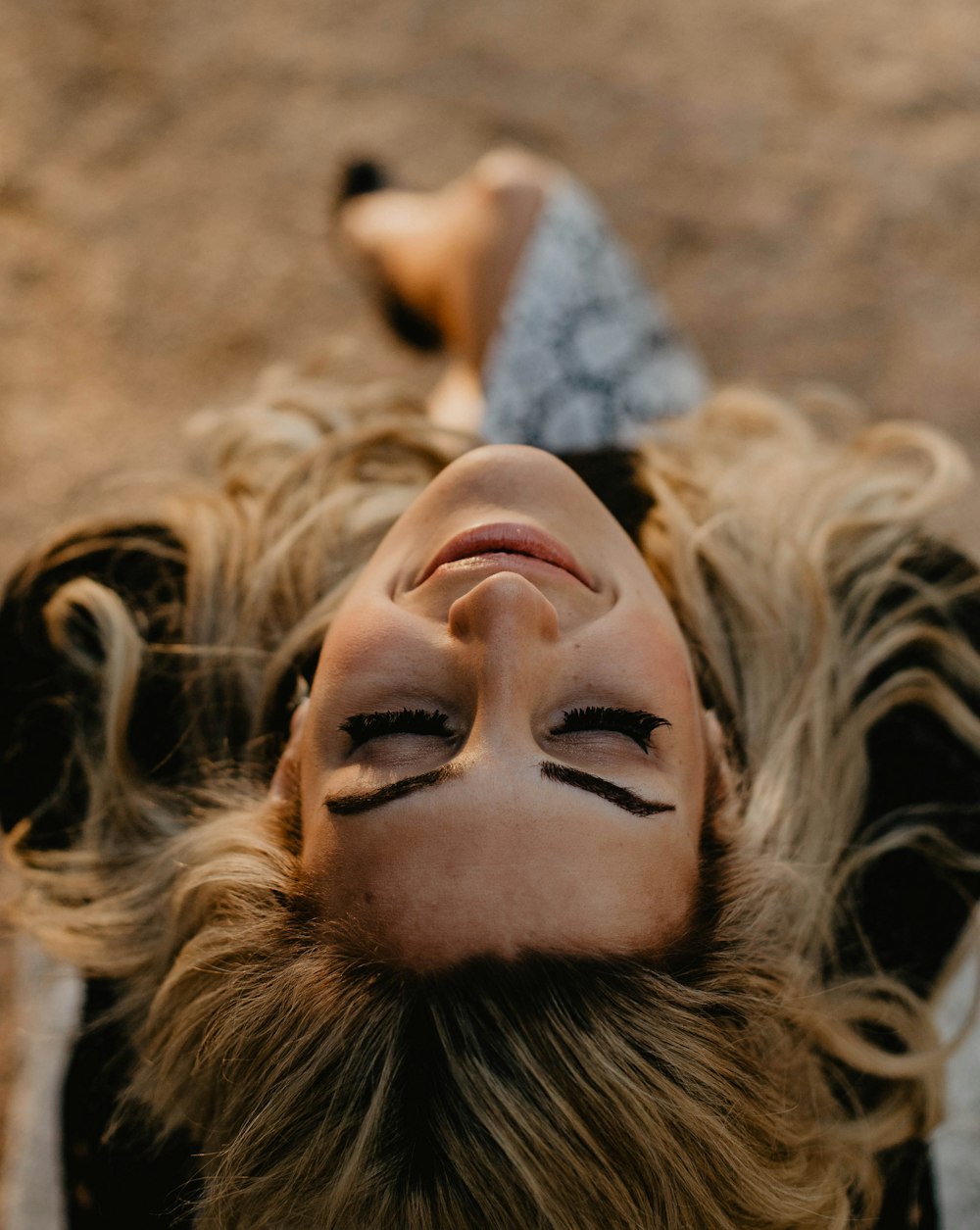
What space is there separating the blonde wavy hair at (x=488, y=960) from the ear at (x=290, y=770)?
0.04 m

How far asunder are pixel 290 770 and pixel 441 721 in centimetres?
29

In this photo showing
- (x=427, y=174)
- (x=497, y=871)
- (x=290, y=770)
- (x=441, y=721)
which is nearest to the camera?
(x=497, y=871)

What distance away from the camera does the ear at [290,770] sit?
120 cm

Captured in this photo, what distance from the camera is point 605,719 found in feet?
3.38

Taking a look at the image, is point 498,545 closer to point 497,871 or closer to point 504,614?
point 504,614

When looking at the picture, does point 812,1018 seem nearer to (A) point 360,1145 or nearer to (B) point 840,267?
(A) point 360,1145

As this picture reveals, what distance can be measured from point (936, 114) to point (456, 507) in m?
2.23

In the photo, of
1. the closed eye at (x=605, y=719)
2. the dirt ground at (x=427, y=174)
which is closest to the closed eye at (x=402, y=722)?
the closed eye at (x=605, y=719)

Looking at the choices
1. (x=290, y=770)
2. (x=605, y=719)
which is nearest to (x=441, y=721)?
(x=605, y=719)

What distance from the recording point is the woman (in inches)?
37.6

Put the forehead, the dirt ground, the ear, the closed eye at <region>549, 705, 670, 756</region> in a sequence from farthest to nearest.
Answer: the dirt ground
the ear
the closed eye at <region>549, 705, 670, 756</region>
the forehead

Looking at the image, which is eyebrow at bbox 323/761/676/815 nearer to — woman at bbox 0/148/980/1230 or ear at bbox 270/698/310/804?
woman at bbox 0/148/980/1230

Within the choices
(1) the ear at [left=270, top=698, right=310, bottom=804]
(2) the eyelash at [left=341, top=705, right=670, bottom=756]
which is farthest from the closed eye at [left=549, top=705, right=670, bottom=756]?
(1) the ear at [left=270, top=698, right=310, bottom=804]

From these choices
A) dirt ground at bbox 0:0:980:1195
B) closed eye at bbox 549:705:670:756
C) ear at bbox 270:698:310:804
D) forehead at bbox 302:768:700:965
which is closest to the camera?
forehead at bbox 302:768:700:965
